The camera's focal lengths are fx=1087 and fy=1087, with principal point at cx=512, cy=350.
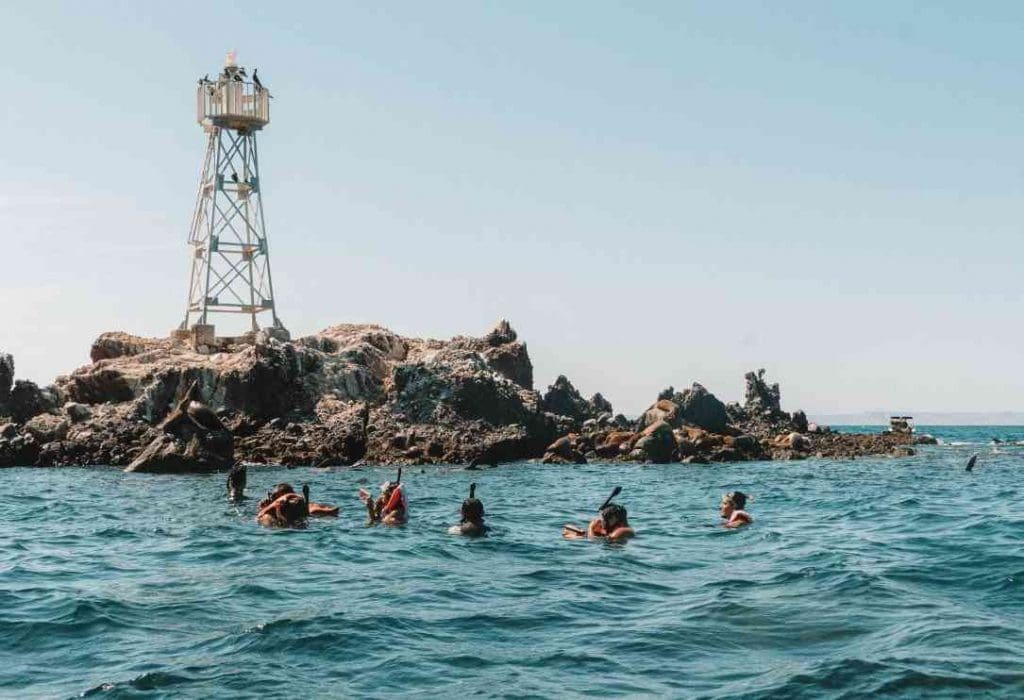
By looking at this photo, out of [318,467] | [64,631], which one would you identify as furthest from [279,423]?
[64,631]

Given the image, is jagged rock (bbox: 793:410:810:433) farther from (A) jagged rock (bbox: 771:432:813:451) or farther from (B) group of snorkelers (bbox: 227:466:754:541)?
(B) group of snorkelers (bbox: 227:466:754:541)

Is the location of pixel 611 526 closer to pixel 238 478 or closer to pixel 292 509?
pixel 292 509

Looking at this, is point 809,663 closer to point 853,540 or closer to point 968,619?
point 968,619

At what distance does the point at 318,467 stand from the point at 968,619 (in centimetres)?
4190

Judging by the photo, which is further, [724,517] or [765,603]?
[724,517]

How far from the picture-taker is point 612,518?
78.4ft

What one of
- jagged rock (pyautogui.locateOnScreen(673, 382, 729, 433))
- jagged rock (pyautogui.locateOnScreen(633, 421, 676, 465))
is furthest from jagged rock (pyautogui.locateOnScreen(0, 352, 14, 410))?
jagged rock (pyautogui.locateOnScreen(673, 382, 729, 433))

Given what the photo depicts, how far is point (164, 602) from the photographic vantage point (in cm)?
1661

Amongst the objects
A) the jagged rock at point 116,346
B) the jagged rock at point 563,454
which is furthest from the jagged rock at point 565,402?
the jagged rock at point 116,346

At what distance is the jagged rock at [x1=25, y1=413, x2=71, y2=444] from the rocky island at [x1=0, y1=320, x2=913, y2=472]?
4.0 inches

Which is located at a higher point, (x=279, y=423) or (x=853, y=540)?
(x=279, y=423)

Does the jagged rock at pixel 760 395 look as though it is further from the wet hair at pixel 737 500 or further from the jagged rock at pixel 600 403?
the wet hair at pixel 737 500

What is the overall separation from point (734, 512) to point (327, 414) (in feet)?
127

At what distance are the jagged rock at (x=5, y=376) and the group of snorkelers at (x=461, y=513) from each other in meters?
47.2
